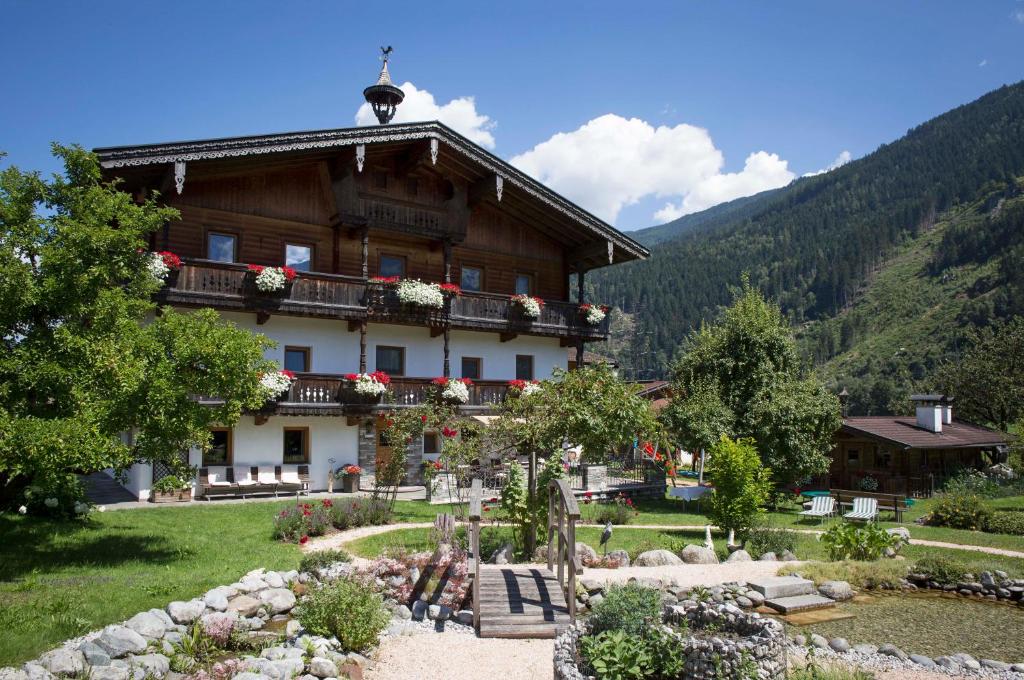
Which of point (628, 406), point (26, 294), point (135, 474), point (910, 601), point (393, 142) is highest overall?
point (393, 142)

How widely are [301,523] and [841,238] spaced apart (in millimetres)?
151293

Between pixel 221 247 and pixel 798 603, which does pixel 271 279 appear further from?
pixel 798 603

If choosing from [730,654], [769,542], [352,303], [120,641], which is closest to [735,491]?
[769,542]

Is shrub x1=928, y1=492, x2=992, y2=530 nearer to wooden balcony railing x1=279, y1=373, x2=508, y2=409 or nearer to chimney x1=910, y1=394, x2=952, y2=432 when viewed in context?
wooden balcony railing x1=279, y1=373, x2=508, y2=409

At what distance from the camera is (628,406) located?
50.0 ft

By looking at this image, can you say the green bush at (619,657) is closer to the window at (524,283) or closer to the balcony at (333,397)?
the balcony at (333,397)

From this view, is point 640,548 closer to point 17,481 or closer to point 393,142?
point 17,481

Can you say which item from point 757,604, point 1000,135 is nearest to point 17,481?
point 757,604

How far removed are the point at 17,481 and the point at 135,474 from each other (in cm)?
832

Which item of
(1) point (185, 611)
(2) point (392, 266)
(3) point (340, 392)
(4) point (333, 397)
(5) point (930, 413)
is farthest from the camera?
(5) point (930, 413)

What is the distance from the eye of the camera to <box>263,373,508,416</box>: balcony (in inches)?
910

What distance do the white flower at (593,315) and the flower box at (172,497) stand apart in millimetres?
16746

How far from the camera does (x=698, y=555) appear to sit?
14648mm

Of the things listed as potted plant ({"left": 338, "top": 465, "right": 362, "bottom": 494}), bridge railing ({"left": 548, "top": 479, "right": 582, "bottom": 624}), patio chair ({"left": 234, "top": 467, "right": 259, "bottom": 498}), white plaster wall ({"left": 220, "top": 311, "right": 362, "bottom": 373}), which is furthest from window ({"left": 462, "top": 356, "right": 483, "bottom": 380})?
bridge railing ({"left": 548, "top": 479, "right": 582, "bottom": 624})
